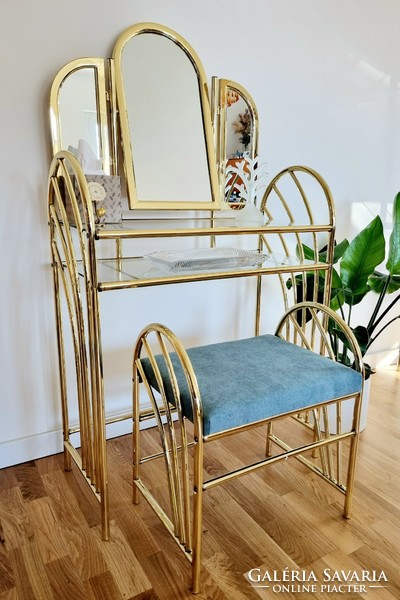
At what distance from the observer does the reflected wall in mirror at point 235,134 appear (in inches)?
67.0

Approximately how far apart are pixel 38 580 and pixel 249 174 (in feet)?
4.85

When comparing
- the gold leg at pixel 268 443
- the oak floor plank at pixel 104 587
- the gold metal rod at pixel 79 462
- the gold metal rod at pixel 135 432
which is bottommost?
the oak floor plank at pixel 104 587

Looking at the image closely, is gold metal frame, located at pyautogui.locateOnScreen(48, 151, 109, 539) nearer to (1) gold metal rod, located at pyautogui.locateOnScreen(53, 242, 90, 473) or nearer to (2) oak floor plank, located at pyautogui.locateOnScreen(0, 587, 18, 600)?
(1) gold metal rod, located at pyautogui.locateOnScreen(53, 242, 90, 473)

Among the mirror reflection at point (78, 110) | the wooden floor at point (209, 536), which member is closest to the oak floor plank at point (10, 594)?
the wooden floor at point (209, 536)

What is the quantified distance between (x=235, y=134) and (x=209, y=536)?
4.75ft

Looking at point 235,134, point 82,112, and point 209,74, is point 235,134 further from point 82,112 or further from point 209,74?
point 82,112

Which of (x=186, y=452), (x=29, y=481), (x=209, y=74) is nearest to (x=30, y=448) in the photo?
(x=29, y=481)

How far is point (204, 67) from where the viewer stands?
1.66m

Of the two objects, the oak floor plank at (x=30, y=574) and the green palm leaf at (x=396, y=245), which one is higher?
the green palm leaf at (x=396, y=245)

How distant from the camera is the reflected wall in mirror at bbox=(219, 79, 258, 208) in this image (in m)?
1.70

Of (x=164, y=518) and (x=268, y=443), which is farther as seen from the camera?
(x=268, y=443)

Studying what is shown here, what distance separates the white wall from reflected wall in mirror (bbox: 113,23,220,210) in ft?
0.26

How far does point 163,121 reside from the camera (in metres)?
1.56

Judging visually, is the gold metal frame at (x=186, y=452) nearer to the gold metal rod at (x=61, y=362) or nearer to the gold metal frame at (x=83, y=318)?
the gold metal frame at (x=83, y=318)
